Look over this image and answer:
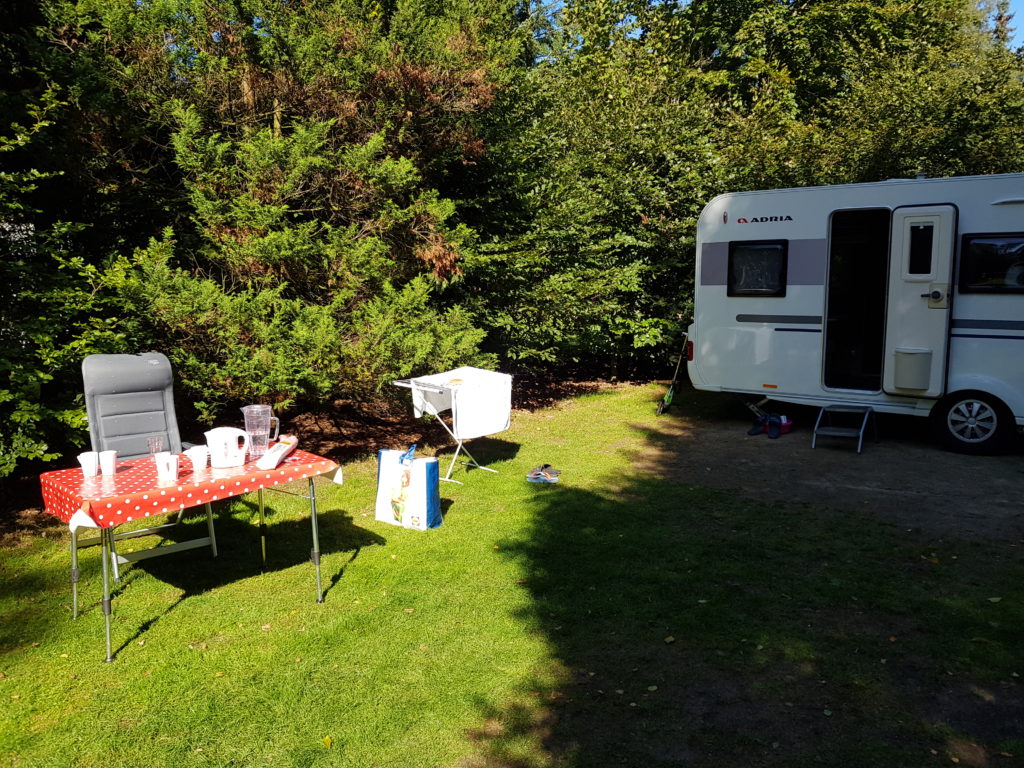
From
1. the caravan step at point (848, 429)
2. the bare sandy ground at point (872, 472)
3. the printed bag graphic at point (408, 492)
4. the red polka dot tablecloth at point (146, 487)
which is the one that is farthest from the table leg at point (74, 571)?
the caravan step at point (848, 429)

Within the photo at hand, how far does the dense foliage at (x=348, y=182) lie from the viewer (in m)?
5.81

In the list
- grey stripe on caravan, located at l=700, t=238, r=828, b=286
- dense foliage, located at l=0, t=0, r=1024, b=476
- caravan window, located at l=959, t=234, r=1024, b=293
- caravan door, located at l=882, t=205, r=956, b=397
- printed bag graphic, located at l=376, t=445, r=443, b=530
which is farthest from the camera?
grey stripe on caravan, located at l=700, t=238, r=828, b=286

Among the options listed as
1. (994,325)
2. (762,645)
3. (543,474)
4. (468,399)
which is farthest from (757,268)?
(762,645)

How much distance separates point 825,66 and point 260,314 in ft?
53.6

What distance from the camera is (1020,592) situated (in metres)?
4.25

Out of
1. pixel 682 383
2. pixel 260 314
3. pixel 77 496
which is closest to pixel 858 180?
pixel 682 383

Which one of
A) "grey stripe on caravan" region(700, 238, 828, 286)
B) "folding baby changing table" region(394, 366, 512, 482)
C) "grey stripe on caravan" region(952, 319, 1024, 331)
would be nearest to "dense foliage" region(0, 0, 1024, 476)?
"folding baby changing table" region(394, 366, 512, 482)

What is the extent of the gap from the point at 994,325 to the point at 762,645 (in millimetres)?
5070

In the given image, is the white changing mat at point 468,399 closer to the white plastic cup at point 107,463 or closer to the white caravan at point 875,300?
the white plastic cup at point 107,463

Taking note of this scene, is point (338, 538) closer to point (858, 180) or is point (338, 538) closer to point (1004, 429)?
point (1004, 429)

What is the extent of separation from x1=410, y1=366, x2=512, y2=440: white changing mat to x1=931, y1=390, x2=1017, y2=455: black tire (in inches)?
174

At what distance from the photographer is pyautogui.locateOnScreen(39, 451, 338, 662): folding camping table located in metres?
3.46

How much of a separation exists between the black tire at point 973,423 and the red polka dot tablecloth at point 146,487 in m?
6.20

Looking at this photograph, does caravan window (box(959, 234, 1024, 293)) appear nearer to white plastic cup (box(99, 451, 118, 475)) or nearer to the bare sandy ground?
the bare sandy ground
